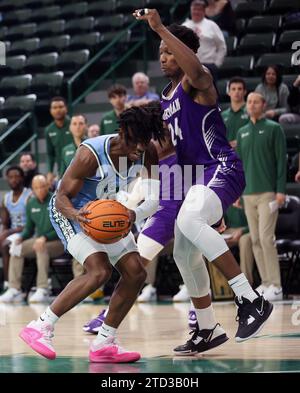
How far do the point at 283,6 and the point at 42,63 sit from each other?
12.3 feet

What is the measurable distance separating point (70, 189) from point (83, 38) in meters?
9.24

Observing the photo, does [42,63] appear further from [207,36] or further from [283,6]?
[207,36]

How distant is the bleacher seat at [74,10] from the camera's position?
15594 millimetres

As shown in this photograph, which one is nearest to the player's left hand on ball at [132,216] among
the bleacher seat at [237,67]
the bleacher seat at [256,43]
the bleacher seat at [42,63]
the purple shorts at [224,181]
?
the purple shorts at [224,181]

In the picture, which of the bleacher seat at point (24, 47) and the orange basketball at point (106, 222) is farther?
the bleacher seat at point (24, 47)

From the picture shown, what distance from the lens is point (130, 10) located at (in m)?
15.0

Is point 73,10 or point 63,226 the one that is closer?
point 63,226

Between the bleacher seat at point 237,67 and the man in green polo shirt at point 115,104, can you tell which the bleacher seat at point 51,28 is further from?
the man in green polo shirt at point 115,104

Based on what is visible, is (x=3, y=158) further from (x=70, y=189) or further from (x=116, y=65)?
(x=70, y=189)

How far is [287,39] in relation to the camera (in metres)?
12.2

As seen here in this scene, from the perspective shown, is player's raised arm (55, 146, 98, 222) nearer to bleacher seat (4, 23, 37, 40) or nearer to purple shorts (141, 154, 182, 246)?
purple shorts (141, 154, 182, 246)

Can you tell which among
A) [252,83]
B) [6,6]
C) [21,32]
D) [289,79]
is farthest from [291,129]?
[6,6]

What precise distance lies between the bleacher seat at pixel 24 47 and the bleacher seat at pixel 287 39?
4422 mm

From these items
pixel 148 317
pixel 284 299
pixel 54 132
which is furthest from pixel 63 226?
pixel 54 132
